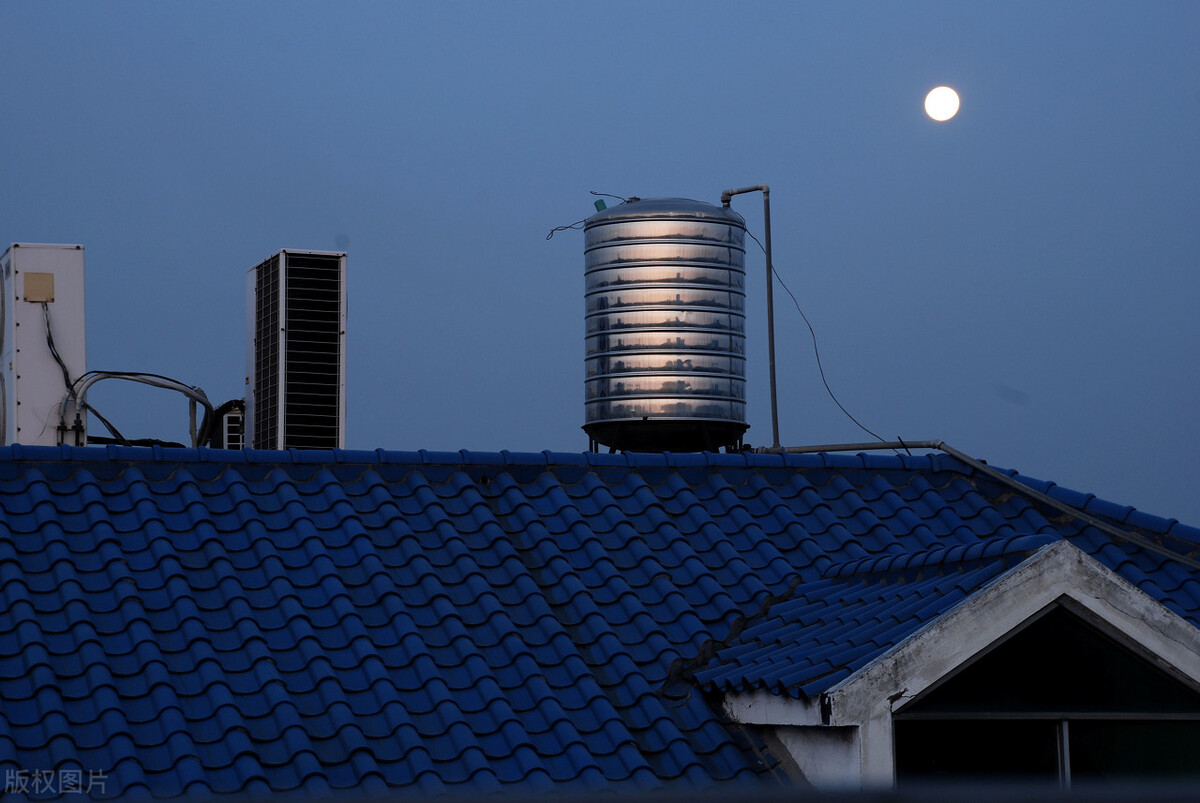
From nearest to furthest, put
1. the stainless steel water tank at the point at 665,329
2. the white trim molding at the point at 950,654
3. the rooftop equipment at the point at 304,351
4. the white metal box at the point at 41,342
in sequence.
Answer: the white trim molding at the point at 950,654 → the white metal box at the point at 41,342 → the rooftop equipment at the point at 304,351 → the stainless steel water tank at the point at 665,329

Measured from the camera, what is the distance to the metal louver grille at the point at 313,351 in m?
12.2

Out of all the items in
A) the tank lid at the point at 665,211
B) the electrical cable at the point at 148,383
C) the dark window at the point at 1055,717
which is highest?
the tank lid at the point at 665,211

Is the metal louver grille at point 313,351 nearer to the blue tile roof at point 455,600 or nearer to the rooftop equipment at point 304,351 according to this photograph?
the rooftop equipment at point 304,351

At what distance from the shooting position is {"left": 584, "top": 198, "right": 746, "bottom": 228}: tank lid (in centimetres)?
1684

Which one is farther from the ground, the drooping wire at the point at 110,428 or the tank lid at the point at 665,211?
the tank lid at the point at 665,211

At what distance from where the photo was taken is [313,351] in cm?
1233

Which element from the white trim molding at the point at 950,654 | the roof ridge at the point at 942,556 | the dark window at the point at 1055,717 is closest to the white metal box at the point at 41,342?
the roof ridge at the point at 942,556

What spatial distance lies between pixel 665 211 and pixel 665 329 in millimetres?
1391

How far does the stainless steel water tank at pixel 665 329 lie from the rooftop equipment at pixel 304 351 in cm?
476

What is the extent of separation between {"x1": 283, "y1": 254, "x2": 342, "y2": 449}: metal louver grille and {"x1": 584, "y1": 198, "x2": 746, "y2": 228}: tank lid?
5235 millimetres

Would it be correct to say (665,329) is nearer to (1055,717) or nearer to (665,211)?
(665,211)

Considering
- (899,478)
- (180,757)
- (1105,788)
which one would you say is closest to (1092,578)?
(899,478)

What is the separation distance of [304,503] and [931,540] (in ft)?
14.2

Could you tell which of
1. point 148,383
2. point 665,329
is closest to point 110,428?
point 148,383
